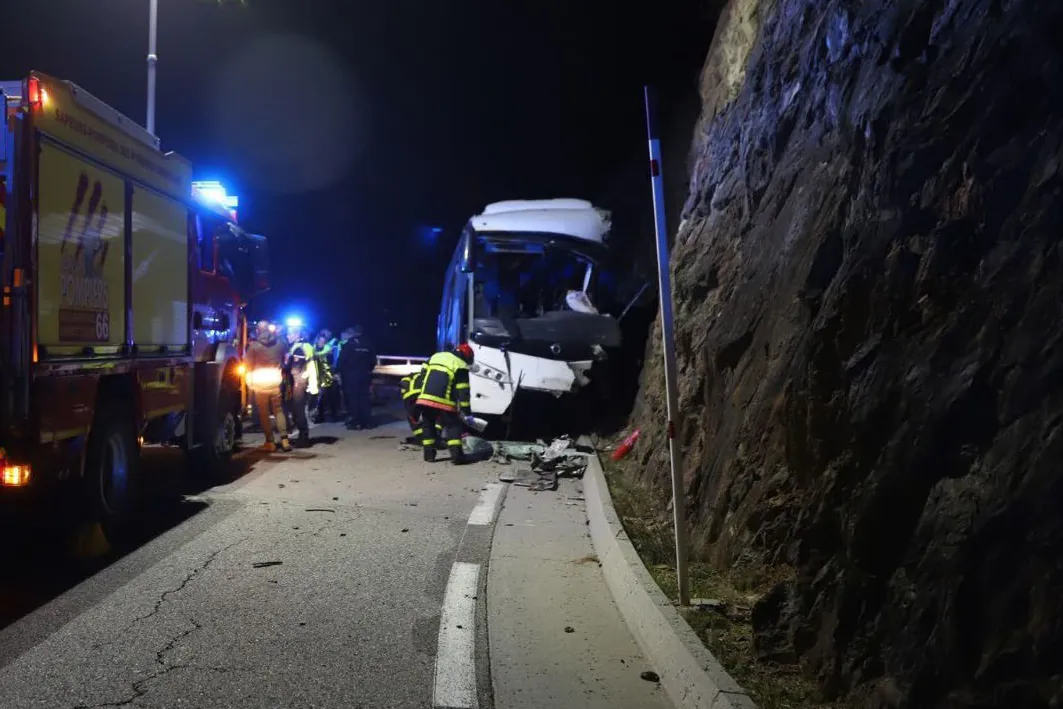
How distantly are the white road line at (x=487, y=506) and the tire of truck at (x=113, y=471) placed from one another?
301 cm

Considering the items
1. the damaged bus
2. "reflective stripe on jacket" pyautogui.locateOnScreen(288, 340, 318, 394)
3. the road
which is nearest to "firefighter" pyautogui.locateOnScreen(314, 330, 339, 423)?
"reflective stripe on jacket" pyautogui.locateOnScreen(288, 340, 318, 394)

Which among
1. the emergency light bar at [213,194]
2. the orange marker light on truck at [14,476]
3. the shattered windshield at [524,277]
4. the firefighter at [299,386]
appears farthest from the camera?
the shattered windshield at [524,277]

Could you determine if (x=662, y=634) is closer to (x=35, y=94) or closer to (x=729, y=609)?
(x=729, y=609)

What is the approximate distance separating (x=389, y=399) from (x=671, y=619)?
55.3ft

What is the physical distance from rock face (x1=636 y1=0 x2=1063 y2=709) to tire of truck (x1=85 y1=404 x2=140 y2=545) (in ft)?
15.3

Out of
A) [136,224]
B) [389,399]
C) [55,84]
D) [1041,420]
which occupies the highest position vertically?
[55,84]

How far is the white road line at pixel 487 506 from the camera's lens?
7219 millimetres

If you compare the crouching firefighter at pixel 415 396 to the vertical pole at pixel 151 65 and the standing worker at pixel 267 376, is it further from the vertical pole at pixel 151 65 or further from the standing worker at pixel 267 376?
the vertical pole at pixel 151 65

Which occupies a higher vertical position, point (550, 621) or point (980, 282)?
point (980, 282)

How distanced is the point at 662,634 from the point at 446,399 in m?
6.54

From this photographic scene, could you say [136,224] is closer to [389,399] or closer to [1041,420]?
[1041,420]

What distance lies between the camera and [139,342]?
22.4ft

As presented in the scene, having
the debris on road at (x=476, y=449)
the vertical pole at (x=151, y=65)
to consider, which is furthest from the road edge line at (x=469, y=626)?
the vertical pole at (x=151, y=65)

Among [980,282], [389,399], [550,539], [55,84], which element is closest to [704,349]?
[550,539]
